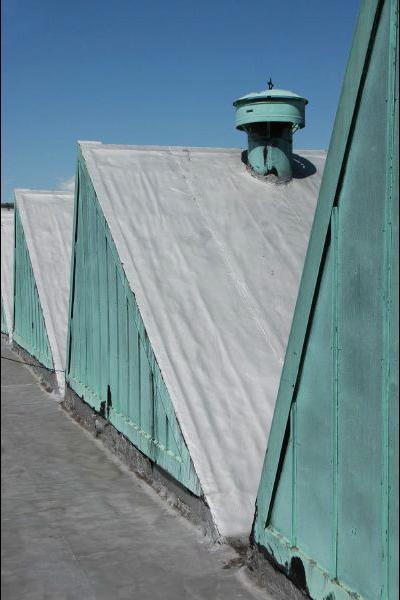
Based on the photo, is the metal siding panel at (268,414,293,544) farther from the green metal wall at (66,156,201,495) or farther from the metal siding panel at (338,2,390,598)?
the green metal wall at (66,156,201,495)

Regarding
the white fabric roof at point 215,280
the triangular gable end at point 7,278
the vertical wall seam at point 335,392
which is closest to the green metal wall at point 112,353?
the white fabric roof at point 215,280

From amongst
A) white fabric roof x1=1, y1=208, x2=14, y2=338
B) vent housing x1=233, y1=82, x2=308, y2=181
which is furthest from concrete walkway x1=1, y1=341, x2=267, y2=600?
white fabric roof x1=1, y1=208, x2=14, y2=338

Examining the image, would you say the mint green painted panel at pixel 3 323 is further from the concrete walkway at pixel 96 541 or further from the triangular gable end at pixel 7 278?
the concrete walkway at pixel 96 541

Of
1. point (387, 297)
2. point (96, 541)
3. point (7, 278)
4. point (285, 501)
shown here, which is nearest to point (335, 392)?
point (387, 297)

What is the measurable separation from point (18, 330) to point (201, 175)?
38.3 feet

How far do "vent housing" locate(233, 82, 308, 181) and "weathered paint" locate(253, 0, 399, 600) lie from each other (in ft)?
25.6

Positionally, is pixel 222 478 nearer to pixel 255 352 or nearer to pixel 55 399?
pixel 255 352

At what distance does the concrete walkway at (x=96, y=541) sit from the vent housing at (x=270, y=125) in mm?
5459

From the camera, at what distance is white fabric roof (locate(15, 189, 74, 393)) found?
16.8m

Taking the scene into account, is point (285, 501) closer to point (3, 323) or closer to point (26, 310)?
point (26, 310)

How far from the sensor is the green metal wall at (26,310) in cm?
1772

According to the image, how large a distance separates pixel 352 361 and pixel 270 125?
29.2 ft

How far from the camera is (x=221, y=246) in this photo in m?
10.8

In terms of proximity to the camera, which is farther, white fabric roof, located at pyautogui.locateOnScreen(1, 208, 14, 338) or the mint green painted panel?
the mint green painted panel
